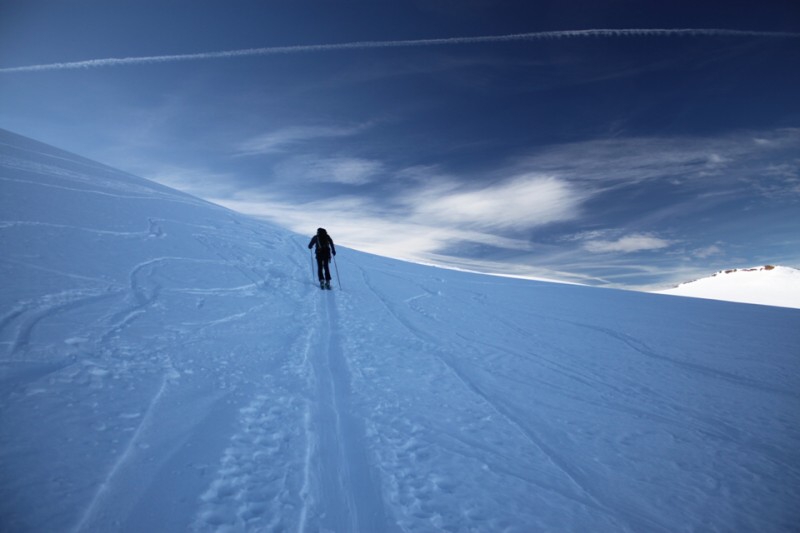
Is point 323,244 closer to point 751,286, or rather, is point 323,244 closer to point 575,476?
point 575,476

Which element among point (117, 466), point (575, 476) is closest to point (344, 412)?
point (117, 466)

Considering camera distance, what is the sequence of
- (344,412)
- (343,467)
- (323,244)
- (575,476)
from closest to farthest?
(343,467), (575,476), (344,412), (323,244)

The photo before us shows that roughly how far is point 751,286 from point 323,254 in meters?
61.8

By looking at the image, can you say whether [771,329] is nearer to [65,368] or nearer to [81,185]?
[65,368]

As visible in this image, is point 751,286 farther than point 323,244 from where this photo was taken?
Yes

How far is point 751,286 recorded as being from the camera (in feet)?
155

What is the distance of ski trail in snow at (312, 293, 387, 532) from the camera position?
275 cm

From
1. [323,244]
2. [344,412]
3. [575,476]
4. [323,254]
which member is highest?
[323,244]

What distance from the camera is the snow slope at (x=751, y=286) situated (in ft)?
137

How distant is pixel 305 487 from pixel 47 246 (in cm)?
898

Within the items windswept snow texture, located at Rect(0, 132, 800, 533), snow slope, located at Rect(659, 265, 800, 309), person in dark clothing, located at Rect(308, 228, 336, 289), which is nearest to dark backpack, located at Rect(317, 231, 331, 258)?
person in dark clothing, located at Rect(308, 228, 336, 289)

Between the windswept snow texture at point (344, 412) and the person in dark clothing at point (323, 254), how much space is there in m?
2.28

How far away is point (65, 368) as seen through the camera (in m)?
4.20

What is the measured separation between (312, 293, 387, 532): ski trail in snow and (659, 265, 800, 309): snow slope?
156 feet
